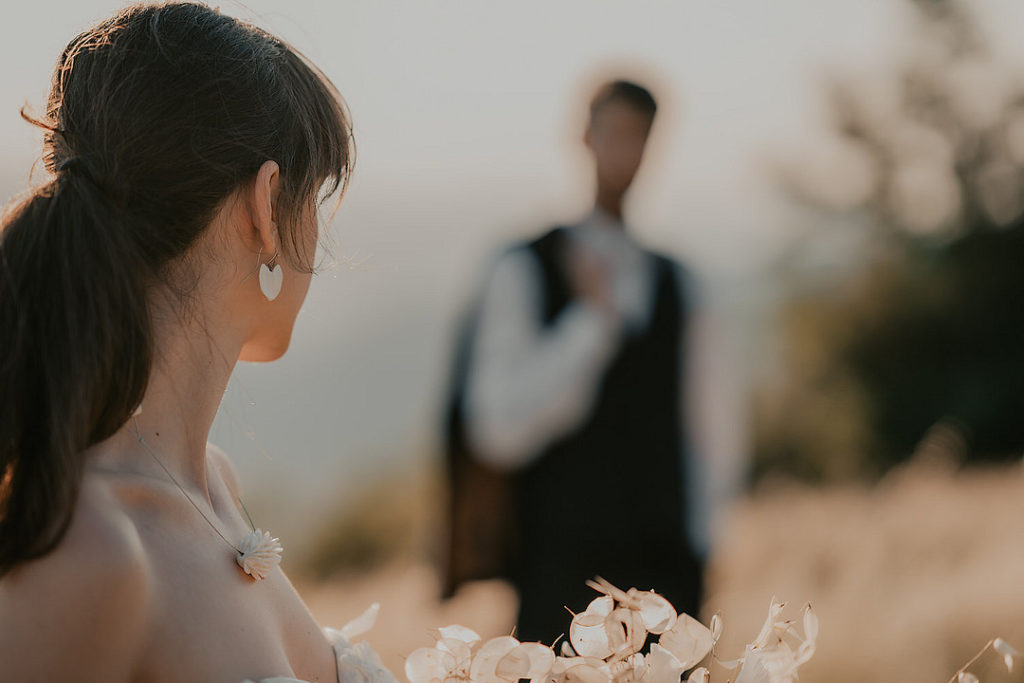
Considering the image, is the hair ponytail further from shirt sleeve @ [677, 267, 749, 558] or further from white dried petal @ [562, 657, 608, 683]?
shirt sleeve @ [677, 267, 749, 558]

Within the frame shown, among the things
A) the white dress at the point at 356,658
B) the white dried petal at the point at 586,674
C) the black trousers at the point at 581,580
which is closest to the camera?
the white dried petal at the point at 586,674

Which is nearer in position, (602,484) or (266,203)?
(266,203)

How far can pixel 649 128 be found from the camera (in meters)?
4.29

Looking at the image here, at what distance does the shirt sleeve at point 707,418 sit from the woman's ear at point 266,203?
2536 mm

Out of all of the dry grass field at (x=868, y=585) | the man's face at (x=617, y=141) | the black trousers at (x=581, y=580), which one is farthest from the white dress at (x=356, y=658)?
the man's face at (x=617, y=141)

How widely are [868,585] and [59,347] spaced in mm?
5291

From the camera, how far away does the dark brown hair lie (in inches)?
48.9

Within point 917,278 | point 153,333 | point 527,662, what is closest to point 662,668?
point 527,662

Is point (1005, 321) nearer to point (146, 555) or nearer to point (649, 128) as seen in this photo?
point (649, 128)

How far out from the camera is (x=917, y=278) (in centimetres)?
1412

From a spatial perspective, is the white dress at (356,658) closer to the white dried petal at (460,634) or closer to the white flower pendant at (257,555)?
the white flower pendant at (257,555)

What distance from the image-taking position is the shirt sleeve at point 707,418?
3.93 meters

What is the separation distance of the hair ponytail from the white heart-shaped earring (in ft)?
0.77

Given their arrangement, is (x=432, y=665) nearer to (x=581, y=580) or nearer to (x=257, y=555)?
(x=257, y=555)
